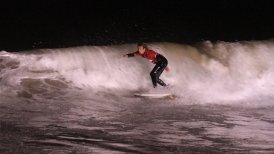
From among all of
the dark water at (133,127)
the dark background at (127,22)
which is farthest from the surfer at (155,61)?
the dark background at (127,22)

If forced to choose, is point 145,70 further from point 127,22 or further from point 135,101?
point 127,22

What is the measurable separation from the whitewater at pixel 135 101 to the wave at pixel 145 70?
28 millimetres

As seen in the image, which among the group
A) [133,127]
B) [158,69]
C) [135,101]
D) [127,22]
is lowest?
[133,127]

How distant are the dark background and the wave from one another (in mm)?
2226

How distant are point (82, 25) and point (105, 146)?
502 inches

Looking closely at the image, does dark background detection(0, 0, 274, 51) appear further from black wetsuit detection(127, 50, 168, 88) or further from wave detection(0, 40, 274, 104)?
Answer: black wetsuit detection(127, 50, 168, 88)

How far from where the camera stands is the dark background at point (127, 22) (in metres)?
16.8

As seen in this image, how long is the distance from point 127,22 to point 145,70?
22.8 feet

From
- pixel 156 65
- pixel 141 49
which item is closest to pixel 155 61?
pixel 156 65

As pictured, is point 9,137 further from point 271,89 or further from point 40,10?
point 40,10

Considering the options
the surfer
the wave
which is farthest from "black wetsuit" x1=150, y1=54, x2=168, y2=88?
the wave

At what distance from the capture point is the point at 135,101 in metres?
10.7

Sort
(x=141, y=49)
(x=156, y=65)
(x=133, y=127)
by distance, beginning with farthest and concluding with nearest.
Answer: (x=156, y=65), (x=141, y=49), (x=133, y=127)

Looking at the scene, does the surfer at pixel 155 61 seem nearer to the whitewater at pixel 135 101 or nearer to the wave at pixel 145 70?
the whitewater at pixel 135 101
